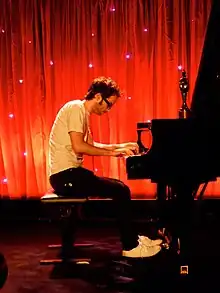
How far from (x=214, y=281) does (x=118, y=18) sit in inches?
109

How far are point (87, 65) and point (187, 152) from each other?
2.10 meters

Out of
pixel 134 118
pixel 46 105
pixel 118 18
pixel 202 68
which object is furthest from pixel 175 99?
pixel 202 68

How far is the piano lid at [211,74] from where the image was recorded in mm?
3250

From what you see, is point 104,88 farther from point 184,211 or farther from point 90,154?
point 184,211

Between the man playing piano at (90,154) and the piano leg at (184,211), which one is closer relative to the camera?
the piano leg at (184,211)

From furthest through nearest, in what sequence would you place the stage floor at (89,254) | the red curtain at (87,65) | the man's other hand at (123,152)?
the red curtain at (87,65), the man's other hand at (123,152), the stage floor at (89,254)

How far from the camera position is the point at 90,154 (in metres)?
3.60

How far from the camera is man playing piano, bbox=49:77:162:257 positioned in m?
3.58

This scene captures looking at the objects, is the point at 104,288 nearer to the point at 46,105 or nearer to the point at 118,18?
the point at 46,105

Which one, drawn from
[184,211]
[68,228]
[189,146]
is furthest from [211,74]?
[68,228]

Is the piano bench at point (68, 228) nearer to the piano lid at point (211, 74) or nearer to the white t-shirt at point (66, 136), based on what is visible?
the white t-shirt at point (66, 136)

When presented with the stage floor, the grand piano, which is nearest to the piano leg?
the grand piano

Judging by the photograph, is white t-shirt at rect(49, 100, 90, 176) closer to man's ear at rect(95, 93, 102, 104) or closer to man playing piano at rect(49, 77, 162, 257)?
man playing piano at rect(49, 77, 162, 257)

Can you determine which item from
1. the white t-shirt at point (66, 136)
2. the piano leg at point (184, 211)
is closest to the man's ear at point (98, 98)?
the white t-shirt at point (66, 136)
